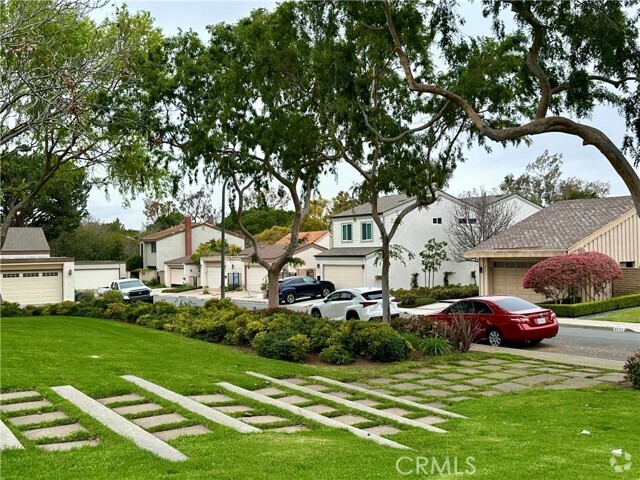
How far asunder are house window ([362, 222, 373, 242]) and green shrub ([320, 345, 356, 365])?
90.9ft

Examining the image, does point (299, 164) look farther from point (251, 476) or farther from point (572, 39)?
point (251, 476)

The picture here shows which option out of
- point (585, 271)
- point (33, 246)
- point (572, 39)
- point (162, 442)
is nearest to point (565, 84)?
point (572, 39)

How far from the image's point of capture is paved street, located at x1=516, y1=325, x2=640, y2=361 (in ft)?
52.9

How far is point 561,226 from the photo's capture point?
32344mm

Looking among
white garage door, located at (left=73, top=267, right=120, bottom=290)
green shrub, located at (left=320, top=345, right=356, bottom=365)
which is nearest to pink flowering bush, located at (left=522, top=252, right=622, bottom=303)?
green shrub, located at (left=320, top=345, right=356, bottom=365)

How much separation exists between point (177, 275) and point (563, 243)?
39.5 metres

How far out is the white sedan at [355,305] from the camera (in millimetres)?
22172

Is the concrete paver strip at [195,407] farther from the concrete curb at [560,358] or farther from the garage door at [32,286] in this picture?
the garage door at [32,286]

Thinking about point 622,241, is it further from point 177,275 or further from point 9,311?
point 177,275

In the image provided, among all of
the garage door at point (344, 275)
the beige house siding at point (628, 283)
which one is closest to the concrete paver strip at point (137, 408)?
the beige house siding at point (628, 283)

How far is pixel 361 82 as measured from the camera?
1516 centimetres

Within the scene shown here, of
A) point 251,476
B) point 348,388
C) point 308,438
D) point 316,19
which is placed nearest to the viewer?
point 251,476

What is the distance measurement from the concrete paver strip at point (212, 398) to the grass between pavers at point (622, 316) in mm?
20502

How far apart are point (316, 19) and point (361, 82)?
2.47 meters
